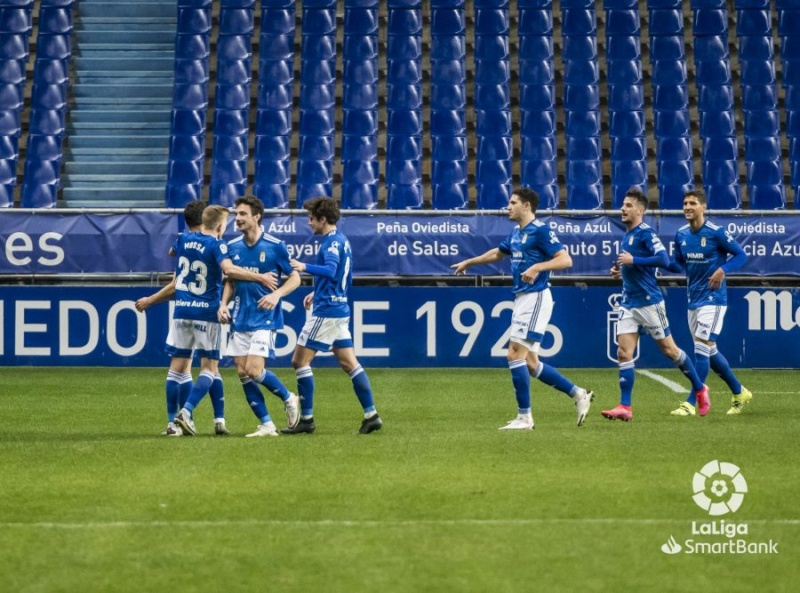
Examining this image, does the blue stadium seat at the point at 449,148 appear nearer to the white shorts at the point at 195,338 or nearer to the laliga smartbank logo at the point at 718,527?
the white shorts at the point at 195,338

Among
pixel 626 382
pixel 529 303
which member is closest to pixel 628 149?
pixel 626 382

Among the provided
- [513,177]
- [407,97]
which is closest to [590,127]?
[513,177]

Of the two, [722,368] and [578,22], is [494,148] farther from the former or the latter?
[722,368]

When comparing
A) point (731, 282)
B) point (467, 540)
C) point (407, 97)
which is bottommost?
point (467, 540)

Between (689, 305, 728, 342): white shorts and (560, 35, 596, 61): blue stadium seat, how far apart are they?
40.1ft

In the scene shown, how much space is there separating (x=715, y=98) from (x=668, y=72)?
0.98 m

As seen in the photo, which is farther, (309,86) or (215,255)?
(309,86)

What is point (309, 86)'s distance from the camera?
77.4 feet

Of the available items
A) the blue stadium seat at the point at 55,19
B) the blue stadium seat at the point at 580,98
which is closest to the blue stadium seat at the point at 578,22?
the blue stadium seat at the point at 580,98

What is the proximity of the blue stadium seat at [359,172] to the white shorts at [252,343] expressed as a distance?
38.4 feet

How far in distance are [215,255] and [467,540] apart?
478cm

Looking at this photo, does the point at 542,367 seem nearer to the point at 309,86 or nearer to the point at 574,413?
the point at 574,413

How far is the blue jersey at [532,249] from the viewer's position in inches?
425

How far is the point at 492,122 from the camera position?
23.0 meters
